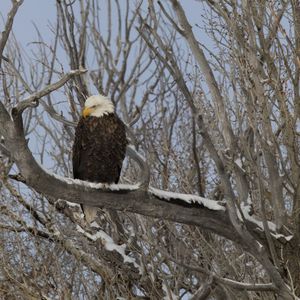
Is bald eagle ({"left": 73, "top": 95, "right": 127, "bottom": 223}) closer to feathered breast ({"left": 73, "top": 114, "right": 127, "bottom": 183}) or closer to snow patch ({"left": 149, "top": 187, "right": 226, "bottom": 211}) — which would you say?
feathered breast ({"left": 73, "top": 114, "right": 127, "bottom": 183})

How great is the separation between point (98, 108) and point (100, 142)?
32cm

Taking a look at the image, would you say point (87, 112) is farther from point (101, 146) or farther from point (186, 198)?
point (186, 198)

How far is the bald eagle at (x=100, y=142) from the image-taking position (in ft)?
18.4

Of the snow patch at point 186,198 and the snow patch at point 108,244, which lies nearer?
the snow patch at point 186,198

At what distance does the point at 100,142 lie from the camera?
561cm

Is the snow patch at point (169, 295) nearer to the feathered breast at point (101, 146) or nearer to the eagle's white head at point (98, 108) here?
the feathered breast at point (101, 146)

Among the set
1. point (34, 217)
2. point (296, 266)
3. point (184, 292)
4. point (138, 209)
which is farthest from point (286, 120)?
point (34, 217)

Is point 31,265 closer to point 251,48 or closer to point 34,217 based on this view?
point 34,217

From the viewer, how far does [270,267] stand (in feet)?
16.1

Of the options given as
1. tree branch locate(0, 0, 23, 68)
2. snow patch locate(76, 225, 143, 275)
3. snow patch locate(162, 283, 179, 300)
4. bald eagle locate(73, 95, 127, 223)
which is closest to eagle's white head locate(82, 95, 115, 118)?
bald eagle locate(73, 95, 127, 223)


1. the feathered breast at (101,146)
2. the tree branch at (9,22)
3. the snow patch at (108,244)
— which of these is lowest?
the snow patch at (108,244)

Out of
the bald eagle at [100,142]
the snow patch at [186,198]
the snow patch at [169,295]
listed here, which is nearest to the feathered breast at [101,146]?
the bald eagle at [100,142]

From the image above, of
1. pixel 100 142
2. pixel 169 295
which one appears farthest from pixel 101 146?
pixel 169 295

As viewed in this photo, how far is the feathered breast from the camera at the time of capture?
5598 mm
